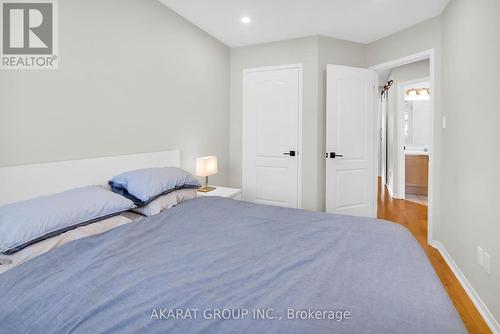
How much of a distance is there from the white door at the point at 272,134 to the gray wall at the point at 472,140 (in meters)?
1.64

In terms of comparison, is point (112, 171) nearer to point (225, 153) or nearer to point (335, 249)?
point (335, 249)

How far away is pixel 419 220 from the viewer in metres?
3.96

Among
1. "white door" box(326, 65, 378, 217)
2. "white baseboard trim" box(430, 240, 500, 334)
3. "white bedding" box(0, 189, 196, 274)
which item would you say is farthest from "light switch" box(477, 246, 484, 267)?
"white bedding" box(0, 189, 196, 274)

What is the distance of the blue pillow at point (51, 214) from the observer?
1.21m

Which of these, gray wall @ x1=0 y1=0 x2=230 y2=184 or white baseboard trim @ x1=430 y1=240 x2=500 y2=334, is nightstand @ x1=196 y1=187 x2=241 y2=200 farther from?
white baseboard trim @ x1=430 y1=240 x2=500 y2=334

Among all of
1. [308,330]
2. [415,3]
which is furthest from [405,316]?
[415,3]

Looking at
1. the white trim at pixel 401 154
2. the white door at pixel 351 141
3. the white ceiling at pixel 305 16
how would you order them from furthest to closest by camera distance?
the white trim at pixel 401 154
the white door at pixel 351 141
the white ceiling at pixel 305 16

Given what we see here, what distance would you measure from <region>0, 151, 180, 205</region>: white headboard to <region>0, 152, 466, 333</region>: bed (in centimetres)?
60

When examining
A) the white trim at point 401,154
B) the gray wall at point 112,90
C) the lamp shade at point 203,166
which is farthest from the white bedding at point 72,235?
the white trim at point 401,154

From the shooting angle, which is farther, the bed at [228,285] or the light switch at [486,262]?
the light switch at [486,262]

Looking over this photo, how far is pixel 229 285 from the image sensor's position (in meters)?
0.99

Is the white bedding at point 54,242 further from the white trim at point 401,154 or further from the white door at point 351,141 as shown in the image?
the white trim at point 401,154

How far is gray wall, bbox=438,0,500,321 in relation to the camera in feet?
5.80

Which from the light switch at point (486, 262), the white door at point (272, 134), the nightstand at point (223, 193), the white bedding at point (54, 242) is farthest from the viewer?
the white door at point (272, 134)
